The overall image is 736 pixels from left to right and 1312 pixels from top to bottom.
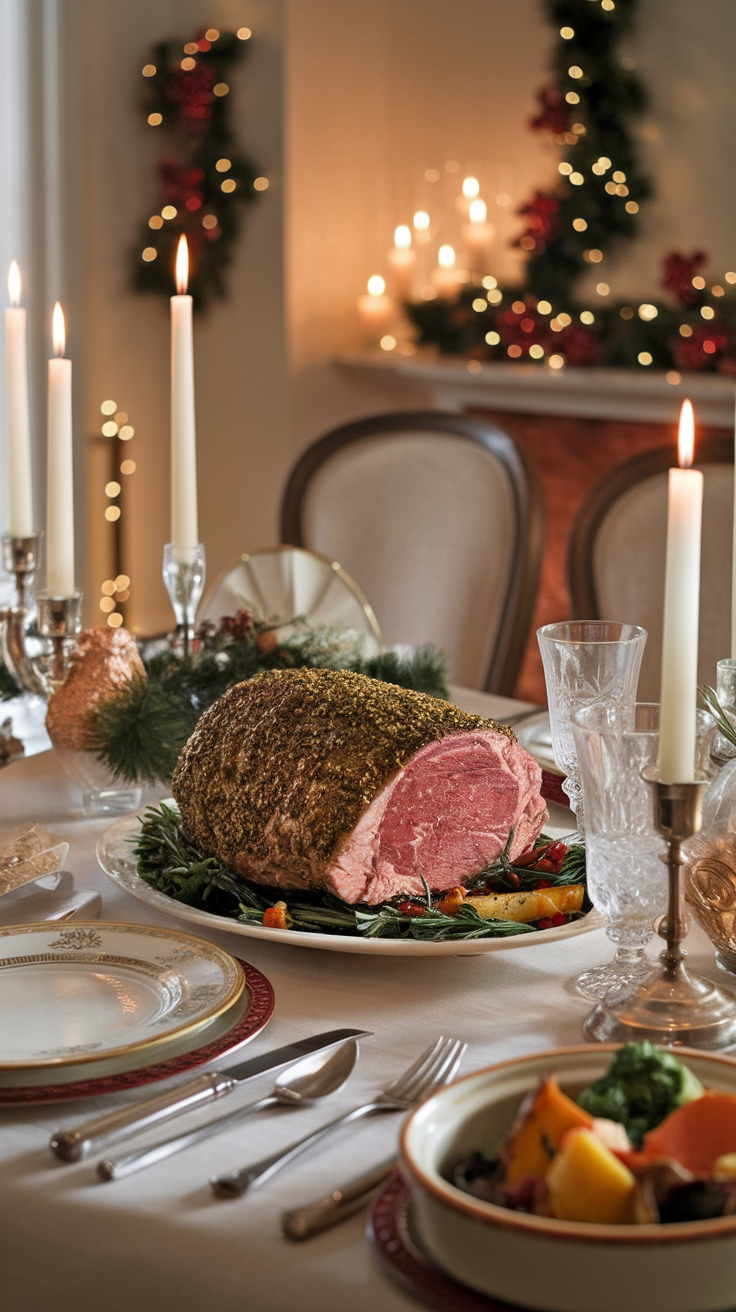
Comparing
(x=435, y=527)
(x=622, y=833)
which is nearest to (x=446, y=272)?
(x=435, y=527)

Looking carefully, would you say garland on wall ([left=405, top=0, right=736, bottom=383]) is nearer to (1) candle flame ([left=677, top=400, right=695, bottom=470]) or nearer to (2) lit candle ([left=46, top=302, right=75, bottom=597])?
(2) lit candle ([left=46, top=302, right=75, bottom=597])

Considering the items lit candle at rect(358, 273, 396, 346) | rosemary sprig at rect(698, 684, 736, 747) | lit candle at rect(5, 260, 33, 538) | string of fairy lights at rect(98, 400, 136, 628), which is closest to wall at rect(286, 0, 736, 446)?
lit candle at rect(358, 273, 396, 346)

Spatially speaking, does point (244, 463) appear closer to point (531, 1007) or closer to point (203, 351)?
point (203, 351)

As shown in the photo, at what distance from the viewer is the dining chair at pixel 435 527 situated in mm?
2193

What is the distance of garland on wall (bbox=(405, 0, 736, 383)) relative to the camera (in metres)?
3.66

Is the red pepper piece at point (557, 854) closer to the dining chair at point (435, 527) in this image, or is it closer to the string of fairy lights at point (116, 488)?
the dining chair at point (435, 527)

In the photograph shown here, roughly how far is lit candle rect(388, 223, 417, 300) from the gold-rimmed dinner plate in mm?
3520

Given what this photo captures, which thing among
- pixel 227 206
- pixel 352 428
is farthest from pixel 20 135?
pixel 352 428

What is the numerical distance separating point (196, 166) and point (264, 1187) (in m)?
3.75

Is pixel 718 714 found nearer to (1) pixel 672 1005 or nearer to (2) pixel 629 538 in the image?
(1) pixel 672 1005

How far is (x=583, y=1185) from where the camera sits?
0.55m

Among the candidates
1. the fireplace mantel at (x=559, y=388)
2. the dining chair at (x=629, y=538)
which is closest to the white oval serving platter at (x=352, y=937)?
the dining chair at (x=629, y=538)

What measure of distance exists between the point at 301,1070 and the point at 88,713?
550 millimetres

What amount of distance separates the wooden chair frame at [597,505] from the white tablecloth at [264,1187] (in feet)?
3.89
